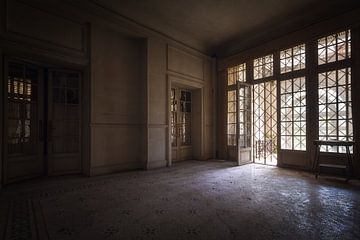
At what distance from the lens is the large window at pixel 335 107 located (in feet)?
14.7

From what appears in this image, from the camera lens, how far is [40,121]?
14.4ft

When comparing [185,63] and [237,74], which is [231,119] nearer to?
[237,74]

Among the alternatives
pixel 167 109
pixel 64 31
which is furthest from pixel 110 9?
pixel 167 109

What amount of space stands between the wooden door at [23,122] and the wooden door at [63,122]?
0.16 metres

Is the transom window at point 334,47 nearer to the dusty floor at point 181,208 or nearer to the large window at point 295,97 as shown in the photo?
the large window at point 295,97

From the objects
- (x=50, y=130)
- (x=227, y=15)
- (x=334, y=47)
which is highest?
(x=227, y=15)

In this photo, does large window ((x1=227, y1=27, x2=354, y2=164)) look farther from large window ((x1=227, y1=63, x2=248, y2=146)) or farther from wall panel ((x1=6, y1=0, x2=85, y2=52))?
wall panel ((x1=6, y1=0, x2=85, y2=52))

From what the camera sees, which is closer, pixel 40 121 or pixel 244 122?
pixel 40 121

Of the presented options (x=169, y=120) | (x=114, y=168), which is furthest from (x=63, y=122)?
(x=169, y=120)

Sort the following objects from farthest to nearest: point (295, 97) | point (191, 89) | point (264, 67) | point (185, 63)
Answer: point (191, 89) < point (185, 63) < point (264, 67) < point (295, 97)

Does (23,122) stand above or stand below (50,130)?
above

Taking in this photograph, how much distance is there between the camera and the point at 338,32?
14.7 ft

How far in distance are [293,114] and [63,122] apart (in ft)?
17.4

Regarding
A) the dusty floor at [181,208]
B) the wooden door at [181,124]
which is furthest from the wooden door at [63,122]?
the wooden door at [181,124]
